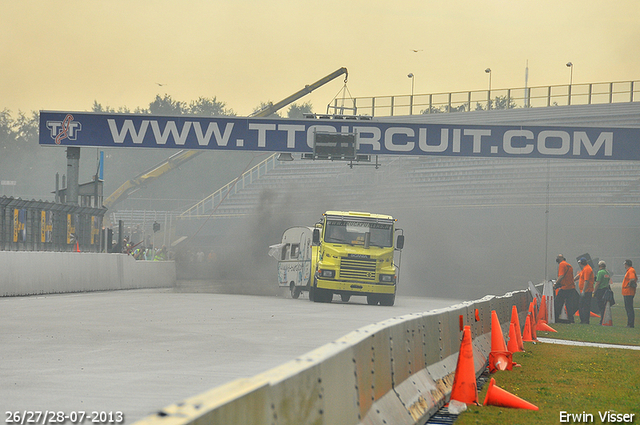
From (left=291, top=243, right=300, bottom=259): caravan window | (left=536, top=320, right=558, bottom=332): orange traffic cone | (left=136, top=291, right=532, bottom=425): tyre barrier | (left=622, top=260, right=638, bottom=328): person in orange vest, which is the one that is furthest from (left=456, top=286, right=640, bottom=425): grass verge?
(left=291, top=243, right=300, bottom=259): caravan window

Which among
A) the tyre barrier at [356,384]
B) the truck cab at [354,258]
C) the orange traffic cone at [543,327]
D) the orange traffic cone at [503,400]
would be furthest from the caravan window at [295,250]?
the orange traffic cone at [503,400]

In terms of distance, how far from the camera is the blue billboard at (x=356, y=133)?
3303cm

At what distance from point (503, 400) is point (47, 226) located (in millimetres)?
19106

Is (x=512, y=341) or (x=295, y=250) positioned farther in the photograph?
(x=295, y=250)

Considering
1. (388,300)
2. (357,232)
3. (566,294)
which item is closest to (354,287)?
(388,300)

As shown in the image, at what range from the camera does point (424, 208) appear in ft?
204

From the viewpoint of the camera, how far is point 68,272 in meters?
25.5

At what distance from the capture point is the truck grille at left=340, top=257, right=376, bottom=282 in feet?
86.6

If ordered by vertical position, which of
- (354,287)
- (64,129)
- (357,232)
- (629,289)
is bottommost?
(354,287)

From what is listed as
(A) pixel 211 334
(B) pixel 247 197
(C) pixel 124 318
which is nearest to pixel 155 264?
(C) pixel 124 318

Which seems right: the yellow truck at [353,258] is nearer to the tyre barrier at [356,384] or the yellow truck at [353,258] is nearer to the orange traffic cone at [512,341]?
the orange traffic cone at [512,341]

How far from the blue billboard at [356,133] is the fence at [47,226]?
171 inches

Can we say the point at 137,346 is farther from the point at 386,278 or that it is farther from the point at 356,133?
the point at 356,133

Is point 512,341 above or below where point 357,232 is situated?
below
